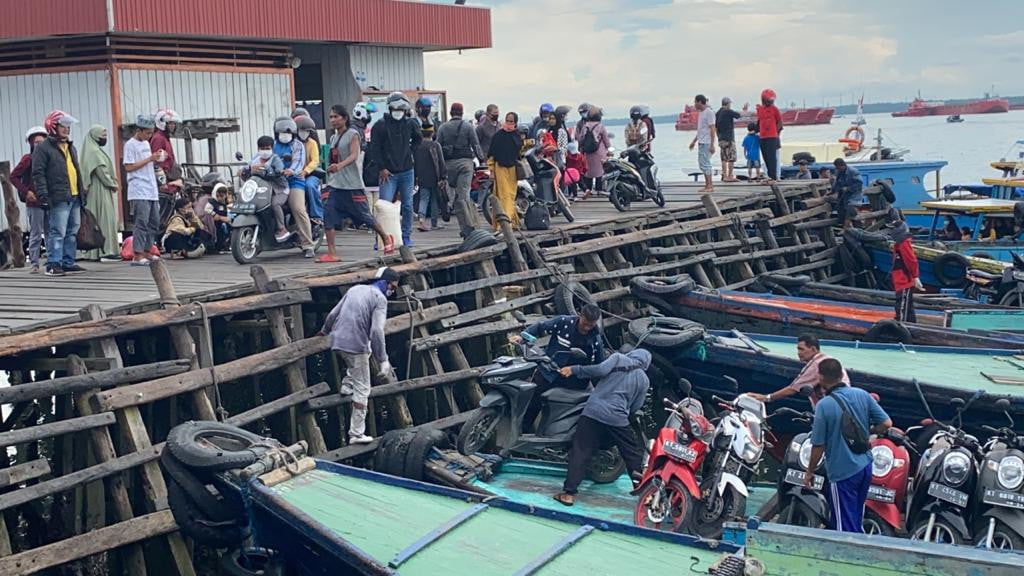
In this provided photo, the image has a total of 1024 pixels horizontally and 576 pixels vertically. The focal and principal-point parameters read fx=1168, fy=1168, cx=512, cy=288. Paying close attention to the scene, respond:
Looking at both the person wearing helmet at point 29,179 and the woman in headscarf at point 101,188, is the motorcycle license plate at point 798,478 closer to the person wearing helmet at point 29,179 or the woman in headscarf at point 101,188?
the person wearing helmet at point 29,179

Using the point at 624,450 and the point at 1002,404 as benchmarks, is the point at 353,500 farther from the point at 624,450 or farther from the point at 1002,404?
the point at 1002,404

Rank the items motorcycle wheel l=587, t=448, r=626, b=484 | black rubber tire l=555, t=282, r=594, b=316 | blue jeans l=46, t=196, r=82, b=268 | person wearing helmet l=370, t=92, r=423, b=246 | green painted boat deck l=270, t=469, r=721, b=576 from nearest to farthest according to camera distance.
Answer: green painted boat deck l=270, t=469, r=721, b=576
motorcycle wheel l=587, t=448, r=626, b=484
blue jeans l=46, t=196, r=82, b=268
person wearing helmet l=370, t=92, r=423, b=246
black rubber tire l=555, t=282, r=594, b=316

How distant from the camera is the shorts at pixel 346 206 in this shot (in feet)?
45.4

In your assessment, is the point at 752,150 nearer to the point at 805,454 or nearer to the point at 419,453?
the point at 419,453

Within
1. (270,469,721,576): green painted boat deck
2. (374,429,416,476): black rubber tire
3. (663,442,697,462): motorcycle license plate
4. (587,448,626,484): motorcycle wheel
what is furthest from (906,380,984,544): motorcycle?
(374,429,416,476): black rubber tire

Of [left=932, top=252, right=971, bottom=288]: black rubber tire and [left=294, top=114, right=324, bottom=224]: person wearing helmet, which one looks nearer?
[left=294, top=114, right=324, bottom=224]: person wearing helmet

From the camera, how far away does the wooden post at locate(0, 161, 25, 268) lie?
13336 mm

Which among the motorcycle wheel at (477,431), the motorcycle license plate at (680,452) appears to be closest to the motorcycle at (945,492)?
A: the motorcycle license plate at (680,452)

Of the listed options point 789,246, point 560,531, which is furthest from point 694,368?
point 789,246

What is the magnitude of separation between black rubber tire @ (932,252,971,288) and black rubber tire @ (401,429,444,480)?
11671 mm

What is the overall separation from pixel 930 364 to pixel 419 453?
5.49m

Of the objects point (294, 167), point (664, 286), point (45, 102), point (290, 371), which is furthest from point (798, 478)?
point (45, 102)

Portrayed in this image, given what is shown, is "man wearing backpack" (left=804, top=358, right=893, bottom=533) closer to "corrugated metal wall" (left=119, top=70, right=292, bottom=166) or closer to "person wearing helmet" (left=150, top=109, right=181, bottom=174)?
"person wearing helmet" (left=150, top=109, right=181, bottom=174)

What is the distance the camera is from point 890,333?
13625mm
